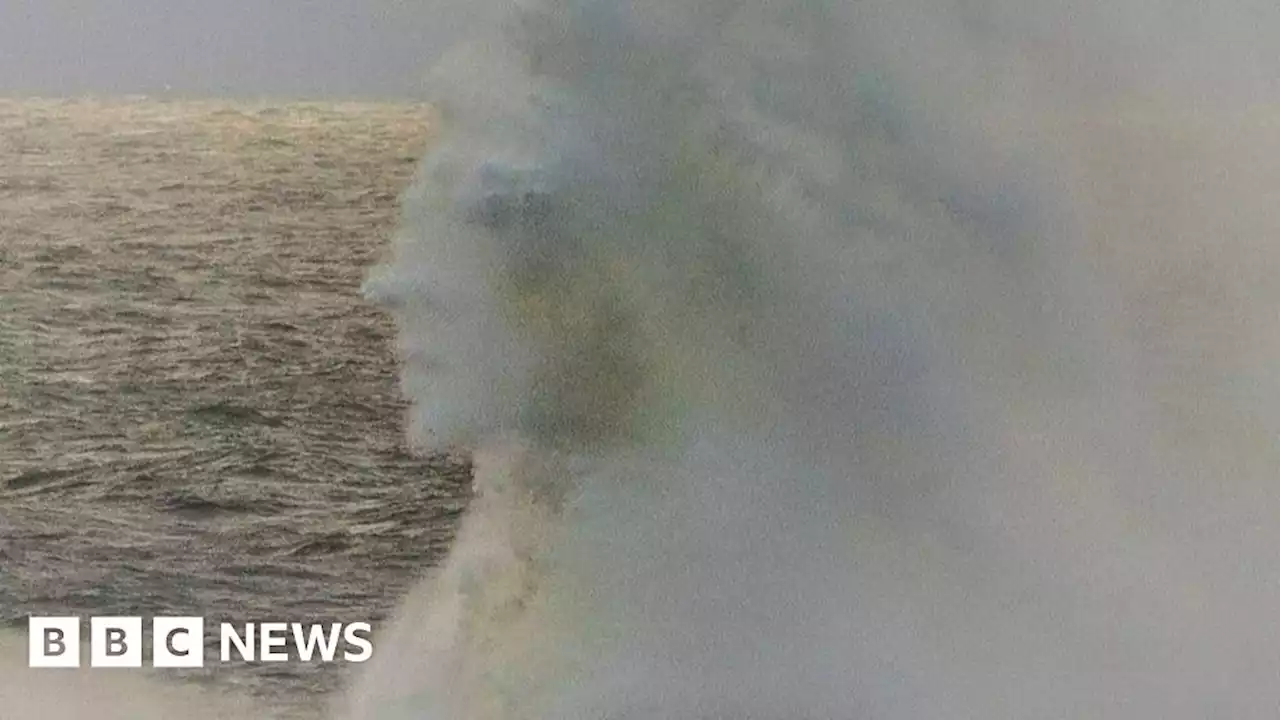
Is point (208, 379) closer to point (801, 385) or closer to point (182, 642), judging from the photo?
point (182, 642)

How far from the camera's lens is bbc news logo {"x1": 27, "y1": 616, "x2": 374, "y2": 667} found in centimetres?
80

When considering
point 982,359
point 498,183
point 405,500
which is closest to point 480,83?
point 498,183

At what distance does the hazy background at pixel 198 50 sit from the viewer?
0.80 m

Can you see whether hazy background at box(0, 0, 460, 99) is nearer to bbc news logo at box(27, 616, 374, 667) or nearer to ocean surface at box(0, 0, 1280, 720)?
ocean surface at box(0, 0, 1280, 720)

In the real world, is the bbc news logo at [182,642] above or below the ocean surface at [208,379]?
below

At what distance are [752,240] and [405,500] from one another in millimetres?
286

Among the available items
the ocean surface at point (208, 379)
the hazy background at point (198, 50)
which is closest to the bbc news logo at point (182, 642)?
the ocean surface at point (208, 379)

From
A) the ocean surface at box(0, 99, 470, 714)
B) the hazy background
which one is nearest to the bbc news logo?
the ocean surface at box(0, 99, 470, 714)

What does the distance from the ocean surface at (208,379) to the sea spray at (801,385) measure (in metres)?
0.04

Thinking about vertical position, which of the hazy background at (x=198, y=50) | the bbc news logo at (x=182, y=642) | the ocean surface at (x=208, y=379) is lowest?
the bbc news logo at (x=182, y=642)

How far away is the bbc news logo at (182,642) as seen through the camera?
2.61 feet

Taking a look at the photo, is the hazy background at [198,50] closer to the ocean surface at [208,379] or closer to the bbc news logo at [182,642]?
the ocean surface at [208,379]

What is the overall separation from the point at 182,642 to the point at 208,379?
0.57ft

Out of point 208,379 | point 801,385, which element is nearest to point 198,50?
point 208,379
